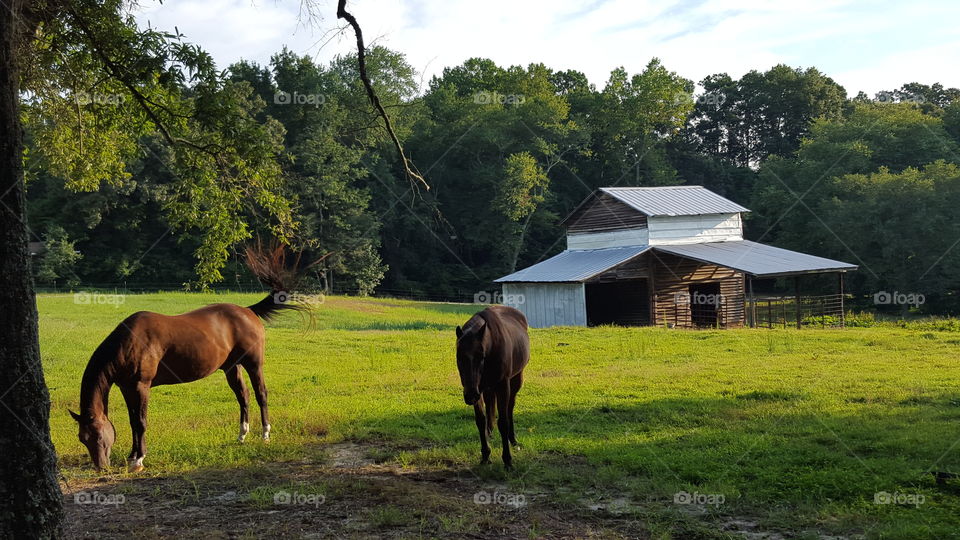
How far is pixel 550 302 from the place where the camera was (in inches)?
1214

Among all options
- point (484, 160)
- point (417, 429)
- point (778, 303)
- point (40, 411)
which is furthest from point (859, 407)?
point (484, 160)

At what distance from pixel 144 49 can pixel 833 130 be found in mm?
54969

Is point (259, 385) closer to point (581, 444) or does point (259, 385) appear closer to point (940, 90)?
point (581, 444)

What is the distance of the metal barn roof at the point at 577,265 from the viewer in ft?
98.4

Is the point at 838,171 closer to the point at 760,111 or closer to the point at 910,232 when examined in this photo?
the point at 910,232

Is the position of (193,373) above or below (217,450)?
above

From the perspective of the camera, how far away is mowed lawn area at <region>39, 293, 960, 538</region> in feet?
19.1

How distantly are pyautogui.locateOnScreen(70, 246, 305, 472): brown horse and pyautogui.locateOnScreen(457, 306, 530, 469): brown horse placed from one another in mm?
3212

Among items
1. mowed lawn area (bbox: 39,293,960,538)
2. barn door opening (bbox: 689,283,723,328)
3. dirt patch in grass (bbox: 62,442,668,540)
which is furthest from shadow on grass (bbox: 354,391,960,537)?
barn door opening (bbox: 689,283,723,328)

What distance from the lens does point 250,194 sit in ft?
28.2

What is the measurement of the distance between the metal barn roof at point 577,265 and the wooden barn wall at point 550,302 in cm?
41

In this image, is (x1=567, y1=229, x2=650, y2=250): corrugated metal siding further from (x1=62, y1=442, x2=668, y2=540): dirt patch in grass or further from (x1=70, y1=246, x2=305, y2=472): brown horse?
(x1=62, y1=442, x2=668, y2=540): dirt patch in grass

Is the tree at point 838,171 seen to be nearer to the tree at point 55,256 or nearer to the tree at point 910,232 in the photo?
the tree at point 910,232

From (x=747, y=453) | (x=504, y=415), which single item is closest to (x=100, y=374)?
(x=504, y=415)
